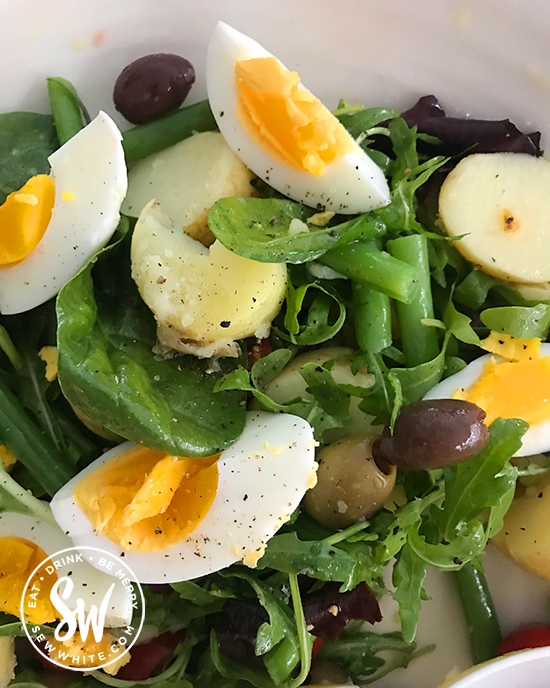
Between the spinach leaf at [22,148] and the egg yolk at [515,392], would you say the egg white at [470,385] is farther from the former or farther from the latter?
the spinach leaf at [22,148]

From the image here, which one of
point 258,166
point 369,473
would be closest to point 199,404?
point 369,473

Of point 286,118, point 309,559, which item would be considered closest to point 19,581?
point 309,559

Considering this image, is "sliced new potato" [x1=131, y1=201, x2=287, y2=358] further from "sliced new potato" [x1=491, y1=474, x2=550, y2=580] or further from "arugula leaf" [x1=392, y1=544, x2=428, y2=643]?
"sliced new potato" [x1=491, y1=474, x2=550, y2=580]

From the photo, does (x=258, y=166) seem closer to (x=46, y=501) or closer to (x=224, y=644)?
(x=46, y=501)

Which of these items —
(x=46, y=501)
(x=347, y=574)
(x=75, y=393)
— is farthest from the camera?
(x=46, y=501)

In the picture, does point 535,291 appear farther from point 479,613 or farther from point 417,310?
point 479,613

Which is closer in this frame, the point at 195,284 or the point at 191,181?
the point at 195,284
